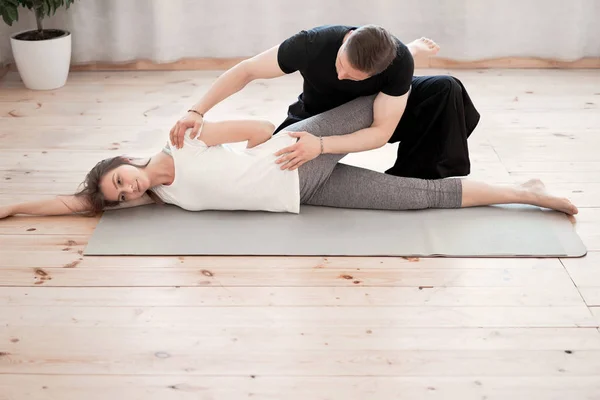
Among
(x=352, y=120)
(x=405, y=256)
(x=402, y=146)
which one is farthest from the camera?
(x=402, y=146)

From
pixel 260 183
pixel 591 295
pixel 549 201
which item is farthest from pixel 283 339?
pixel 549 201

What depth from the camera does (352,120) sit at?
2.65m

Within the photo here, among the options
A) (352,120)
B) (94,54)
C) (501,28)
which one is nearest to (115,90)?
(94,54)

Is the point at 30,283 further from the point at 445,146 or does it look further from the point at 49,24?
the point at 49,24

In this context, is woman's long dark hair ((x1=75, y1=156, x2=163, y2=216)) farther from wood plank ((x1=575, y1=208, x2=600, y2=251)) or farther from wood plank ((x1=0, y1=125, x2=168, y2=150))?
wood plank ((x1=575, y1=208, x2=600, y2=251))

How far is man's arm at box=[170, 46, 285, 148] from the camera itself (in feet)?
8.62

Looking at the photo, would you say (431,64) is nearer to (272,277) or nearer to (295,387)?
(272,277)

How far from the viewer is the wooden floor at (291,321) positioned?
1927 millimetres

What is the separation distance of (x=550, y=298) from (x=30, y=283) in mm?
1584

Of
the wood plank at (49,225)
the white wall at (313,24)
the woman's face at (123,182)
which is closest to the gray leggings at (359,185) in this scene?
the woman's face at (123,182)

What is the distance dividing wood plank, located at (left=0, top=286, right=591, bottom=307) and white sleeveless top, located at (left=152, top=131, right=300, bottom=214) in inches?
17.2

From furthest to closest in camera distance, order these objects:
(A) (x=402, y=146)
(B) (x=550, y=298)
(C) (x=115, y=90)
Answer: (C) (x=115, y=90), (A) (x=402, y=146), (B) (x=550, y=298)

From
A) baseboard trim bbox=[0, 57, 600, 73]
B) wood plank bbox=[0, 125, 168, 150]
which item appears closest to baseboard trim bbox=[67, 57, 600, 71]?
baseboard trim bbox=[0, 57, 600, 73]

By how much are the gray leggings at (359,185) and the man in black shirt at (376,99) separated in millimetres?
62
